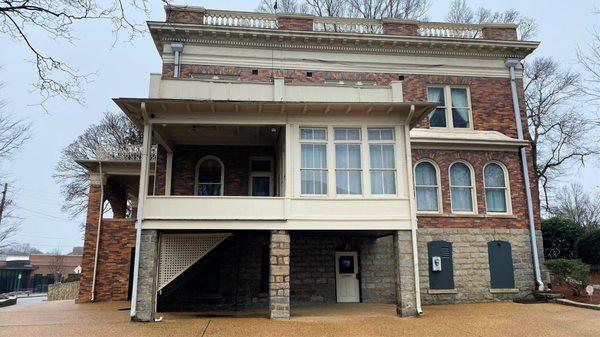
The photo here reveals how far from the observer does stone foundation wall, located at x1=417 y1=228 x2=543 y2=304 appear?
45.6ft

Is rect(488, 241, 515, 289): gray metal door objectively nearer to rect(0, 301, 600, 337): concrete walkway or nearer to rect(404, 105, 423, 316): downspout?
rect(0, 301, 600, 337): concrete walkway

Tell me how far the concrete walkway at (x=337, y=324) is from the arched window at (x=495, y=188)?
3.85 m

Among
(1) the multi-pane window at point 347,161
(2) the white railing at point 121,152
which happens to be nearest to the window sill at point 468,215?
(1) the multi-pane window at point 347,161

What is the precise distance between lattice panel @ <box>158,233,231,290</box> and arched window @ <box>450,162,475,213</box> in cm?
840

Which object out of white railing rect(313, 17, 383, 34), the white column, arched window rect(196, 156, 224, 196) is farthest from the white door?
white railing rect(313, 17, 383, 34)

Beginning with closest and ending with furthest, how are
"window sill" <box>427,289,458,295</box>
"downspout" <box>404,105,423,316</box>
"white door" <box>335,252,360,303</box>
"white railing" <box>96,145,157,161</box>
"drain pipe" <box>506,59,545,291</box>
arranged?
"downspout" <box>404,105,423,316</box> < "window sill" <box>427,289,458,295</box> < "white door" <box>335,252,360,303</box> < "drain pipe" <box>506,59,545,291</box> < "white railing" <box>96,145,157,161</box>

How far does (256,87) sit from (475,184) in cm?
875

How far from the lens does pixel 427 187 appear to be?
14.7 metres

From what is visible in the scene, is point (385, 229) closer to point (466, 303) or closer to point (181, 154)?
point (466, 303)

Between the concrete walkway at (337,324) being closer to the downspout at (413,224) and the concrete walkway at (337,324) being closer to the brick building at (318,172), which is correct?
the downspout at (413,224)

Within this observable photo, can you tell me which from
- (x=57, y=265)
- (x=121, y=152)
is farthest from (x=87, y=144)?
(x=57, y=265)

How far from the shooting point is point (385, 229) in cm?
1105

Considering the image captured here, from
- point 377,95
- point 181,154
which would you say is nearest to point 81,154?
point 181,154

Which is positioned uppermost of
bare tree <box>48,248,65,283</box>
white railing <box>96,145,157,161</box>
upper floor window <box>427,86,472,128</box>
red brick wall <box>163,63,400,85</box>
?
red brick wall <box>163,63,400,85</box>
